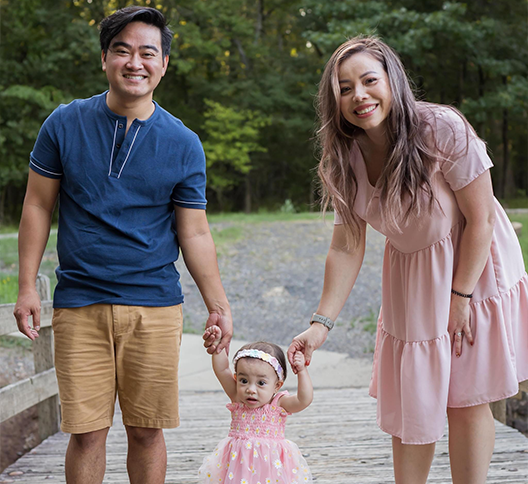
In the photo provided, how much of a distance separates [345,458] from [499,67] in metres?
18.2

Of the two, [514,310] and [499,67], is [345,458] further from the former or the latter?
[499,67]

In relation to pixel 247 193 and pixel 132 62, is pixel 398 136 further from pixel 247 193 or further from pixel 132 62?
pixel 247 193

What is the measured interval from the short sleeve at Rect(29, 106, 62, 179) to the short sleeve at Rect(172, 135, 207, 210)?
1.38 feet

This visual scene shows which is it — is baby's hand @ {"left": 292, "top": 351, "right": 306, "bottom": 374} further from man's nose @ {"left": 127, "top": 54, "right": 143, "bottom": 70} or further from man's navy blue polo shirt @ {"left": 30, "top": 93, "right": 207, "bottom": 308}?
man's nose @ {"left": 127, "top": 54, "right": 143, "bottom": 70}

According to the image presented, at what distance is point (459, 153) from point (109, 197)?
3.87ft

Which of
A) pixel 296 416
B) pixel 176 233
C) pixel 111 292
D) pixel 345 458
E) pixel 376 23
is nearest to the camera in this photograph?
pixel 111 292

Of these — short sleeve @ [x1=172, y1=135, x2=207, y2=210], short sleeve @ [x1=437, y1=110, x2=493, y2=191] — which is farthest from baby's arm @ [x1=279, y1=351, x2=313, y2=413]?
short sleeve @ [x1=437, y1=110, x2=493, y2=191]

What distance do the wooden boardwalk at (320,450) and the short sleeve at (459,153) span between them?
162 centimetres

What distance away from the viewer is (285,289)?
985 centimetres

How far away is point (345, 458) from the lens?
338cm

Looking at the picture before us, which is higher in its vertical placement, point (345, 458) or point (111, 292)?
point (111, 292)

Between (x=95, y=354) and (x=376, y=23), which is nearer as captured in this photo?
(x=95, y=354)

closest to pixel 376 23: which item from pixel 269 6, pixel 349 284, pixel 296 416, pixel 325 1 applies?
pixel 325 1

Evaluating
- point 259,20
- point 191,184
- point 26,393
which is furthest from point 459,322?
point 259,20
